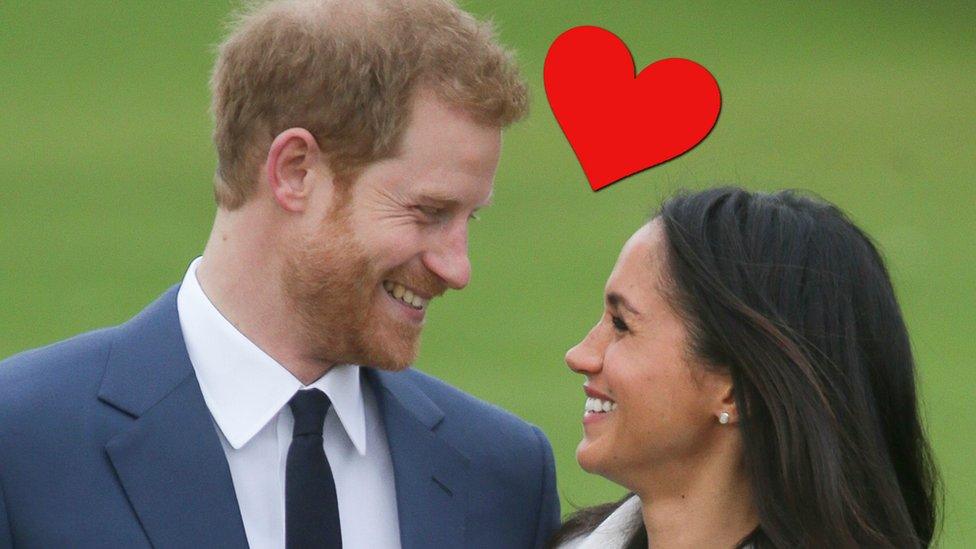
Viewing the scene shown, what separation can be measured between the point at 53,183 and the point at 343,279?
6.32m

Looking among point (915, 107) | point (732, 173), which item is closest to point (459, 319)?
Result: point (732, 173)

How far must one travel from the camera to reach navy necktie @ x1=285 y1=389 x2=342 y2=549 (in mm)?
2510

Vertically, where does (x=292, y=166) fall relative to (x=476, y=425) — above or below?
above

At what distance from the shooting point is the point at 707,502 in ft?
8.91

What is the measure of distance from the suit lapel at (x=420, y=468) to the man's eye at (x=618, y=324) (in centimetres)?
33

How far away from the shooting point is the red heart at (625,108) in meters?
2.92

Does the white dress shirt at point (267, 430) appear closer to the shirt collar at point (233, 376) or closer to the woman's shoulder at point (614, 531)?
the shirt collar at point (233, 376)

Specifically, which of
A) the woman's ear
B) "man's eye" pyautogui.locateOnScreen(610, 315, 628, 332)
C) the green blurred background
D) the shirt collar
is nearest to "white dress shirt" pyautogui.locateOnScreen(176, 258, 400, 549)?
the shirt collar

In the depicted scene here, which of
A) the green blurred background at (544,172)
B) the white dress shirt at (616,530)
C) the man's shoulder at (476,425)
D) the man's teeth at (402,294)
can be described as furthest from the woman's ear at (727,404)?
the green blurred background at (544,172)

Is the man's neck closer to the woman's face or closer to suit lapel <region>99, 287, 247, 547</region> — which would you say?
suit lapel <region>99, 287, 247, 547</region>

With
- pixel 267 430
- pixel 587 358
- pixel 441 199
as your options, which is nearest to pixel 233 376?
pixel 267 430

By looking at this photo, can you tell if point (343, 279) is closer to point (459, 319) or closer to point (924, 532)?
point (924, 532)

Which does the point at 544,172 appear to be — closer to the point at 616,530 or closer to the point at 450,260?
the point at 616,530

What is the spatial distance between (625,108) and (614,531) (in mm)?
723
